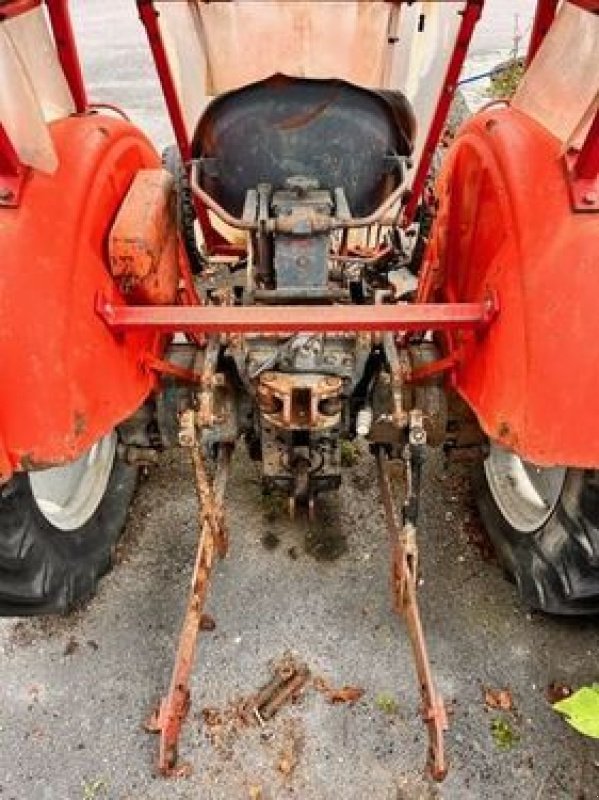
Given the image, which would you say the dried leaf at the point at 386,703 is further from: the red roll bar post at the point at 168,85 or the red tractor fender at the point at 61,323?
the red roll bar post at the point at 168,85

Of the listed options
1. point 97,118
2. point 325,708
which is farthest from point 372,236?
point 325,708

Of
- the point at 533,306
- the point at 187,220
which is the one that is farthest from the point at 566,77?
the point at 187,220

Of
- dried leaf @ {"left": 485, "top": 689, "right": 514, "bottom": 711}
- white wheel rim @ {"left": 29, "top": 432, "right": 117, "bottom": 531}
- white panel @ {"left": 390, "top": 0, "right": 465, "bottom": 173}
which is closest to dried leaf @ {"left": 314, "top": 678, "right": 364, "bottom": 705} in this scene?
dried leaf @ {"left": 485, "top": 689, "right": 514, "bottom": 711}

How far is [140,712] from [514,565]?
938mm

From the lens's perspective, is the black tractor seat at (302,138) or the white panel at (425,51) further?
the white panel at (425,51)

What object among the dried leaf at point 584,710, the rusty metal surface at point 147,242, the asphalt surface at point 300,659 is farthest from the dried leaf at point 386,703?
the rusty metal surface at point 147,242

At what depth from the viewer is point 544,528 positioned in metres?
1.93

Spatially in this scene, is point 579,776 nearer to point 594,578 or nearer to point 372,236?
point 594,578

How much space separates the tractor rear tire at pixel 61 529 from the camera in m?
1.76

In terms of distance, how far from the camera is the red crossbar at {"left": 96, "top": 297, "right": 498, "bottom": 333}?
1502 mm

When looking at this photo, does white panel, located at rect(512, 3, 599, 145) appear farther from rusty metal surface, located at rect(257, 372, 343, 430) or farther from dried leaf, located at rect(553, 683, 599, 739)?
dried leaf, located at rect(553, 683, 599, 739)

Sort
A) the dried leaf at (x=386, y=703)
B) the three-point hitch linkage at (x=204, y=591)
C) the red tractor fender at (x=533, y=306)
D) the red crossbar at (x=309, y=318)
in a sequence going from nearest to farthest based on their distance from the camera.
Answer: the red tractor fender at (x=533, y=306), the red crossbar at (x=309, y=318), the three-point hitch linkage at (x=204, y=591), the dried leaf at (x=386, y=703)

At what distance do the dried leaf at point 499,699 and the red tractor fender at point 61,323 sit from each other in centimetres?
104

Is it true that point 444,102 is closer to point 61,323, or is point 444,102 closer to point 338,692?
point 61,323
